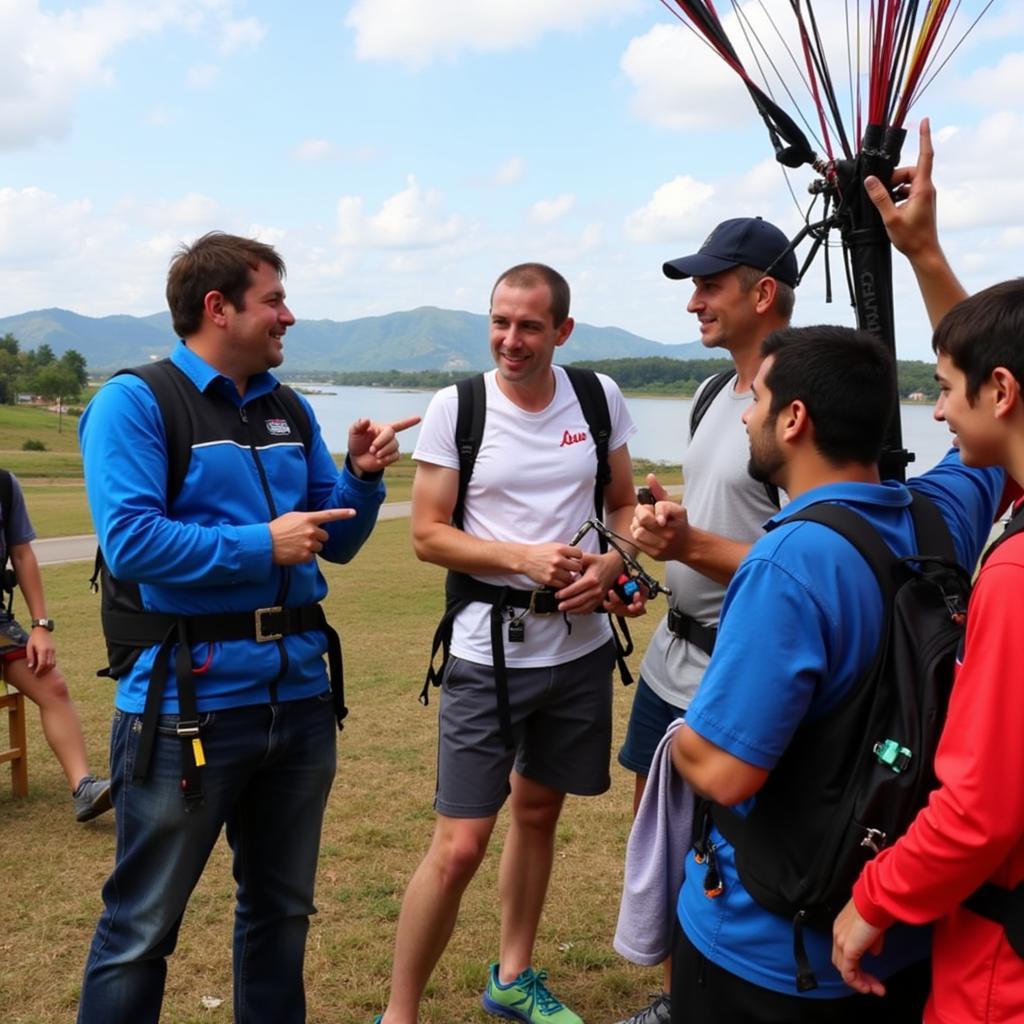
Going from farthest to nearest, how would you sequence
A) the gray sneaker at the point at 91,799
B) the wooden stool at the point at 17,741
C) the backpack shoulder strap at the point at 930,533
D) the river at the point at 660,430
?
1. the river at the point at 660,430
2. the wooden stool at the point at 17,741
3. the gray sneaker at the point at 91,799
4. the backpack shoulder strap at the point at 930,533

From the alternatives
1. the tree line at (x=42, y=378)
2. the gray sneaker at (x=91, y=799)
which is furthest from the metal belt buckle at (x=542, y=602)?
the tree line at (x=42, y=378)

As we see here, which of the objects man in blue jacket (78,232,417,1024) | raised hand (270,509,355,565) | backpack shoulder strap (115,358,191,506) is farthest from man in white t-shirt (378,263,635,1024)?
backpack shoulder strap (115,358,191,506)

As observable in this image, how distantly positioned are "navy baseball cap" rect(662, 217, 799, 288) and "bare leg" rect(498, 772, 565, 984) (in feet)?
6.53

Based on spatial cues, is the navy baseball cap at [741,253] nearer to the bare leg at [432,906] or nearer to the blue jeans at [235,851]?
the blue jeans at [235,851]

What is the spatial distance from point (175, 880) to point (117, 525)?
104 centimetres

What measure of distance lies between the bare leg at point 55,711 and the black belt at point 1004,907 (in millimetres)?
5280

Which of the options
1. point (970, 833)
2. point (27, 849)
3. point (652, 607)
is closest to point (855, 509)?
point (970, 833)

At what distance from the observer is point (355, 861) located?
5.43 meters

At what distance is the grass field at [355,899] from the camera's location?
13.4 feet

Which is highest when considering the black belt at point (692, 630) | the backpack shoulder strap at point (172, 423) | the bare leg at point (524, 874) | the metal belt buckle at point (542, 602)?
the backpack shoulder strap at point (172, 423)

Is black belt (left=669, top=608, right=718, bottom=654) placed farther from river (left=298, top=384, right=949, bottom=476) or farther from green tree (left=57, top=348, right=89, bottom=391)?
green tree (left=57, top=348, right=89, bottom=391)

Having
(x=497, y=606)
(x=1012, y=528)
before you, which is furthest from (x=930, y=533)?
(x=497, y=606)

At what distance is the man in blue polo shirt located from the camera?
6.63 feet

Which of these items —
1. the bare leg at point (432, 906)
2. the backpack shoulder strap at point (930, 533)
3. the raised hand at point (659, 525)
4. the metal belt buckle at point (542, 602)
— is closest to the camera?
the backpack shoulder strap at point (930, 533)
